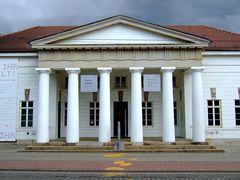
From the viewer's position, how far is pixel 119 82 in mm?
24906

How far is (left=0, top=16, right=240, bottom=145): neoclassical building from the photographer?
21.1 metres

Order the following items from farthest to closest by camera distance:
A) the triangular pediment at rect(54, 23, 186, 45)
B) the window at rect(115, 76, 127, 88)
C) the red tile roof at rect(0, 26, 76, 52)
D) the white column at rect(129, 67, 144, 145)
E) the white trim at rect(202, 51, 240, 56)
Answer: the window at rect(115, 76, 127, 88) → the red tile roof at rect(0, 26, 76, 52) → the white trim at rect(202, 51, 240, 56) → the triangular pediment at rect(54, 23, 186, 45) → the white column at rect(129, 67, 144, 145)

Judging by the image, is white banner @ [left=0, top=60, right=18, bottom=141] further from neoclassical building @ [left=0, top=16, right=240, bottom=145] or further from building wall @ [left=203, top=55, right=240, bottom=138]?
building wall @ [left=203, top=55, right=240, bottom=138]

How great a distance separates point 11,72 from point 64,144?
6753 mm

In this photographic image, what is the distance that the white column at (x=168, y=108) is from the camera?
20797 mm

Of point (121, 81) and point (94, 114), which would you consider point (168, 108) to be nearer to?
point (121, 81)

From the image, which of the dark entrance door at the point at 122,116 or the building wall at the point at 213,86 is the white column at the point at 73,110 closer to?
the building wall at the point at 213,86

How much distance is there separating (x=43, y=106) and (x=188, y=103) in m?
9.74

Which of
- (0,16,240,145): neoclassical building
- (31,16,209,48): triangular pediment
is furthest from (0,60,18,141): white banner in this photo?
(31,16,209,48): triangular pediment

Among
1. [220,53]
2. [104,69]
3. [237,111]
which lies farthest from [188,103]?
[104,69]

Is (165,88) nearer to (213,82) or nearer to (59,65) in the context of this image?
(213,82)

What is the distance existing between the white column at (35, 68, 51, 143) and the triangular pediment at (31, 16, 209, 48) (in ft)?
6.07

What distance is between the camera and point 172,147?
1961cm

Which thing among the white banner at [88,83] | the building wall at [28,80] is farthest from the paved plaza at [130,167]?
the building wall at [28,80]
